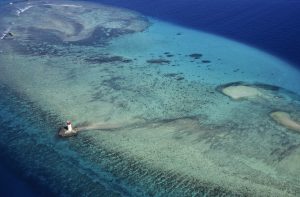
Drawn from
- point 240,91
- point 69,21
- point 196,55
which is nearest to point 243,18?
point 196,55

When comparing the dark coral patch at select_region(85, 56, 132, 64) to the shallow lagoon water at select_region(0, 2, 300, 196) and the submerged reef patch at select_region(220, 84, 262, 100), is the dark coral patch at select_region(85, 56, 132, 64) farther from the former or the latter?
the submerged reef patch at select_region(220, 84, 262, 100)

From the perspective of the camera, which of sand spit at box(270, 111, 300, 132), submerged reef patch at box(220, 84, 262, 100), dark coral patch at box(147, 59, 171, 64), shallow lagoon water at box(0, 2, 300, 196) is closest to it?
shallow lagoon water at box(0, 2, 300, 196)

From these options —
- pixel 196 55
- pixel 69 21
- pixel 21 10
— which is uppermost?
pixel 21 10

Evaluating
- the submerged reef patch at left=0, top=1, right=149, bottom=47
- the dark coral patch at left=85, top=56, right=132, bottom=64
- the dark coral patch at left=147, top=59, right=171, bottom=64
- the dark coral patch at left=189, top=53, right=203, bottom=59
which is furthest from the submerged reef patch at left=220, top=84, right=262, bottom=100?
the submerged reef patch at left=0, top=1, right=149, bottom=47

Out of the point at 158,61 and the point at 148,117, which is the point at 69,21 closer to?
the point at 158,61

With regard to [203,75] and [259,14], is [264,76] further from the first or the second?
[259,14]

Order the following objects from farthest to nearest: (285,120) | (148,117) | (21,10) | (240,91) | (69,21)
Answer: (21,10) → (69,21) → (240,91) → (148,117) → (285,120)
